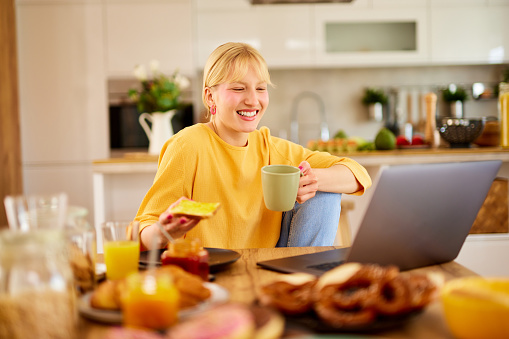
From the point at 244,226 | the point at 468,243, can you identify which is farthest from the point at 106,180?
the point at 468,243

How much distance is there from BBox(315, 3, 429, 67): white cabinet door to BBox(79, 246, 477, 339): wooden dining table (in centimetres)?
353

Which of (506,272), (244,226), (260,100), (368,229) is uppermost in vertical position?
(260,100)

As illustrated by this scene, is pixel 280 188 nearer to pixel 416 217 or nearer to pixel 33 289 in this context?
pixel 416 217

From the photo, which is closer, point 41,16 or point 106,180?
point 106,180

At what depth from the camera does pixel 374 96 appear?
4.96 meters

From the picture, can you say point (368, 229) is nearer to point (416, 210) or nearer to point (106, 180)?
point (416, 210)

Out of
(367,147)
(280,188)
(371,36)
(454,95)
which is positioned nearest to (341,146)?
(367,147)

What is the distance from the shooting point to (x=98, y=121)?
4.44 meters

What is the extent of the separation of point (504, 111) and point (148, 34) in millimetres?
2895

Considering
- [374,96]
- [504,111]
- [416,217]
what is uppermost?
[374,96]

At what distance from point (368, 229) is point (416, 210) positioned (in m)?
0.10

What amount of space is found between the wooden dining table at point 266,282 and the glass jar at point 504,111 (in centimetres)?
174

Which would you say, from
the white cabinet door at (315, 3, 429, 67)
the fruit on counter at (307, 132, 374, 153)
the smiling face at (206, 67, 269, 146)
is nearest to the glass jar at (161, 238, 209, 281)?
the smiling face at (206, 67, 269, 146)

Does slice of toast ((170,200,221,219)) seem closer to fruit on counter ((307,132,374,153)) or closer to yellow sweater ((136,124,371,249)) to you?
yellow sweater ((136,124,371,249))
